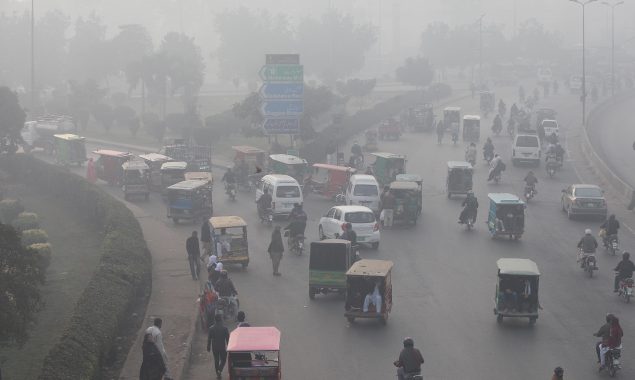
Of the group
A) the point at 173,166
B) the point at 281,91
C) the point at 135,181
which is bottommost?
the point at 135,181

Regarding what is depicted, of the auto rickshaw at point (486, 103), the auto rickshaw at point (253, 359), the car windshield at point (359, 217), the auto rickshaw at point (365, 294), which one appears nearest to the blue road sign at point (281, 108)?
the car windshield at point (359, 217)

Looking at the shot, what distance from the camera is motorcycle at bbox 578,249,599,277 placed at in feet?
98.8

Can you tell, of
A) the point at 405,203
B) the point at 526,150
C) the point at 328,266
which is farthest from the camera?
the point at 526,150

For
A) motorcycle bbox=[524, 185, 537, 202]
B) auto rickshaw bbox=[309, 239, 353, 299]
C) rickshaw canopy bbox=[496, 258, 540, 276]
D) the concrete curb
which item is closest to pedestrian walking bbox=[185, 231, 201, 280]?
auto rickshaw bbox=[309, 239, 353, 299]

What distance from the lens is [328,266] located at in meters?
26.9

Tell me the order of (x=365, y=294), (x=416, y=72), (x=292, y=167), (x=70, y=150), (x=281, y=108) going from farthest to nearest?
(x=416, y=72)
(x=70, y=150)
(x=281, y=108)
(x=292, y=167)
(x=365, y=294)

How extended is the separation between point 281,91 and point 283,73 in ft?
2.97

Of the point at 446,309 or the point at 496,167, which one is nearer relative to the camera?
the point at 446,309

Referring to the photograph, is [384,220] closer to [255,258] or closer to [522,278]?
[255,258]

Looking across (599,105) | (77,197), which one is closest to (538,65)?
(599,105)

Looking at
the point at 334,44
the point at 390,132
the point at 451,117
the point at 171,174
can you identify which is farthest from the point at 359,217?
the point at 334,44

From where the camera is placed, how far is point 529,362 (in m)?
21.6

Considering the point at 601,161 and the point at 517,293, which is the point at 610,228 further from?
the point at 601,161

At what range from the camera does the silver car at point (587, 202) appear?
3950 centimetres
